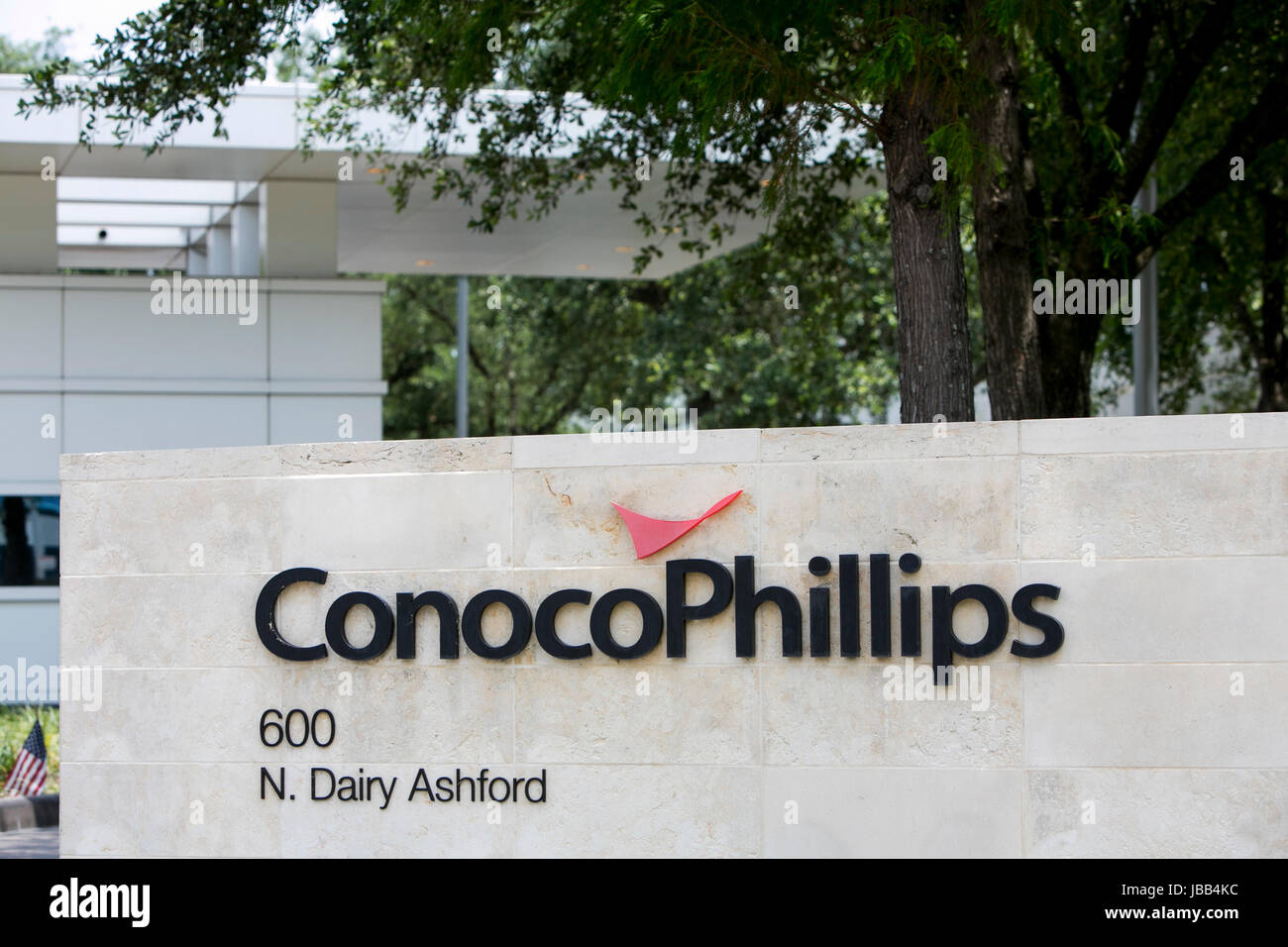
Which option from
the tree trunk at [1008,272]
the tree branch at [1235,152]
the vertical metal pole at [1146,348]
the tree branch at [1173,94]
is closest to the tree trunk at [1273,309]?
the vertical metal pole at [1146,348]

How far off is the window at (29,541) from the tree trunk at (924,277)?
9.84m

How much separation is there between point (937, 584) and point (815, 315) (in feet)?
24.3

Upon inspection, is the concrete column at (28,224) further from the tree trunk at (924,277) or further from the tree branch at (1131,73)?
the tree branch at (1131,73)

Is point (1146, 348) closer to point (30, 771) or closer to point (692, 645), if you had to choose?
point (692, 645)

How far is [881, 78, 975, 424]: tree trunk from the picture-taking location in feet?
26.8

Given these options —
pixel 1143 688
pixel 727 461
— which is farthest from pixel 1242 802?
pixel 727 461

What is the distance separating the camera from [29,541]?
48.3 ft

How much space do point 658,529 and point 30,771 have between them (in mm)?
5897

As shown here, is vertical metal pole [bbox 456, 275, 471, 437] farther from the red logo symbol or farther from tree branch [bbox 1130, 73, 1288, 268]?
the red logo symbol

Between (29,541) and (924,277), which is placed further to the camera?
(29,541)

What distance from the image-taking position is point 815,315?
1384 centimetres

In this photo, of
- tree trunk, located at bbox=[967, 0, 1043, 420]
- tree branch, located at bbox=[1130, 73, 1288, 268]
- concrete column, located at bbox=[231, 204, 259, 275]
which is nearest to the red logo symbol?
tree trunk, located at bbox=[967, 0, 1043, 420]

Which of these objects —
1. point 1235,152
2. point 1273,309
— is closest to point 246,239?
point 1235,152

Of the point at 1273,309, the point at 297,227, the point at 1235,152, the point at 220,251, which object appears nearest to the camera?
the point at 1235,152
